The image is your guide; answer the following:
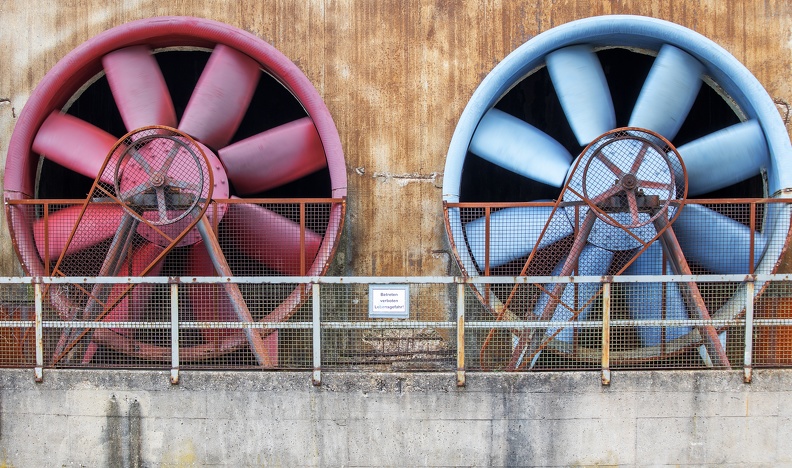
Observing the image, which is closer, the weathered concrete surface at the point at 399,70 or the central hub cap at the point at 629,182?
the central hub cap at the point at 629,182

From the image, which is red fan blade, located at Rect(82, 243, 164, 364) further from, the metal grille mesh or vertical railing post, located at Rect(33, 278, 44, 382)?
vertical railing post, located at Rect(33, 278, 44, 382)

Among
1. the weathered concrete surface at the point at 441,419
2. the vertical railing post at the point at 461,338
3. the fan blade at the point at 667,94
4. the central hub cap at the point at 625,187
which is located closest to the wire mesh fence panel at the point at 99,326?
the weathered concrete surface at the point at 441,419

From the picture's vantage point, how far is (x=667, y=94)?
874cm

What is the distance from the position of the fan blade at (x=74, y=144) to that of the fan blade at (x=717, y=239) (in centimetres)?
631

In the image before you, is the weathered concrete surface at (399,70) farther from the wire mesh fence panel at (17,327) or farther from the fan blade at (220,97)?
the wire mesh fence panel at (17,327)

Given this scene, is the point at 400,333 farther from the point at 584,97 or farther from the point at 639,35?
the point at 639,35

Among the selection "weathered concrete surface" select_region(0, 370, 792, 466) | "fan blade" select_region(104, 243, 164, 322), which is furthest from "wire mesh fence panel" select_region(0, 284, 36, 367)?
"weathered concrete surface" select_region(0, 370, 792, 466)

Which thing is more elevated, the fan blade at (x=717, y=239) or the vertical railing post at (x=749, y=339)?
the fan blade at (x=717, y=239)

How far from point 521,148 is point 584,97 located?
875 mm

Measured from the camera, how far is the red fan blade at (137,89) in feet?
28.8

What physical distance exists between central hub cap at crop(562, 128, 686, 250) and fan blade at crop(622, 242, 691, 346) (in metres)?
0.49

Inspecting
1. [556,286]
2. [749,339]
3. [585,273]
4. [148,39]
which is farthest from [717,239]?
[148,39]

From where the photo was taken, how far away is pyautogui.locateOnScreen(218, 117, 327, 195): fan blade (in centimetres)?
879

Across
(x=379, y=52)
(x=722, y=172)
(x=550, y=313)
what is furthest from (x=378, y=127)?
(x=722, y=172)
